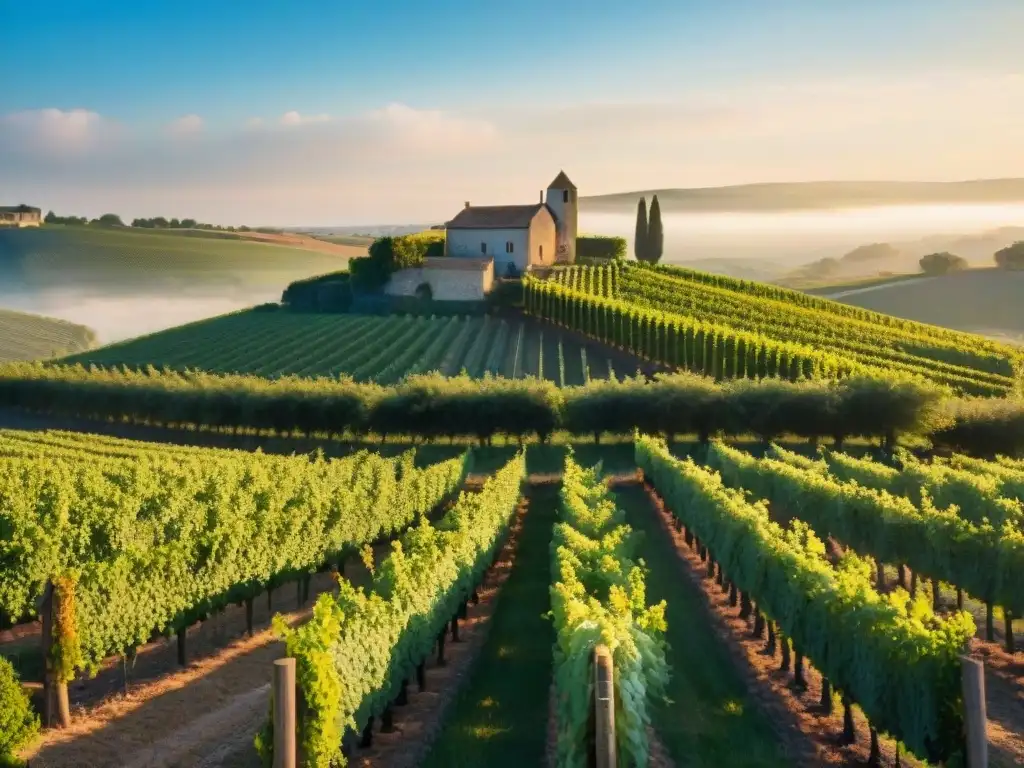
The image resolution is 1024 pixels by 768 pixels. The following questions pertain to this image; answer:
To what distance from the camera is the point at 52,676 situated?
14445 mm

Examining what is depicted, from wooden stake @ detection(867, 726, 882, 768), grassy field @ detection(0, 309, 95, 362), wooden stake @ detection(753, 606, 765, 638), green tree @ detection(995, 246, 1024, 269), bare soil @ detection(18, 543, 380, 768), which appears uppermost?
green tree @ detection(995, 246, 1024, 269)

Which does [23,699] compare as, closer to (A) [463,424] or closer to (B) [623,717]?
(B) [623,717]

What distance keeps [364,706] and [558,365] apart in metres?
44.3

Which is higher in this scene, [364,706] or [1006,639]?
[364,706]

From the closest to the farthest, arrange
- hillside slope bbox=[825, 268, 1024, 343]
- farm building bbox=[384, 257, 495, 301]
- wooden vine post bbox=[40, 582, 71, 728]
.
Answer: wooden vine post bbox=[40, 582, 71, 728] < farm building bbox=[384, 257, 495, 301] < hillside slope bbox=[825, 268, 1024, 343]

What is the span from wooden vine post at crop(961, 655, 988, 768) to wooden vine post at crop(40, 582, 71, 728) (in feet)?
43.4

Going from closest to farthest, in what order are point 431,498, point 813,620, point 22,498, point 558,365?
point 813,620 → point 22,498 → point 431,498 → point 558,365

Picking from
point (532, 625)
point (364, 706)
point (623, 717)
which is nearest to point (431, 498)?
point (532, 625)

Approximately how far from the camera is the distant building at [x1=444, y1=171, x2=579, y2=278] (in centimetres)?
7675

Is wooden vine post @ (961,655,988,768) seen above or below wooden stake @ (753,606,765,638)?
above

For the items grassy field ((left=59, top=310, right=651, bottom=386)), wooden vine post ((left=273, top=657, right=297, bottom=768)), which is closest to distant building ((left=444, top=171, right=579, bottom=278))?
grassy field ((left=59, top=310, right=651, bottom=386))

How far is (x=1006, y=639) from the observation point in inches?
687

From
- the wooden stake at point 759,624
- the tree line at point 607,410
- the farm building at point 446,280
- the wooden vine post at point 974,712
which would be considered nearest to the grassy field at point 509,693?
the wooden stake at point 759,624

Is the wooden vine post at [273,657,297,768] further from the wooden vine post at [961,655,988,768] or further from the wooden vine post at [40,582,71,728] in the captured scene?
the wooden vine post at [961,655,988,768]
